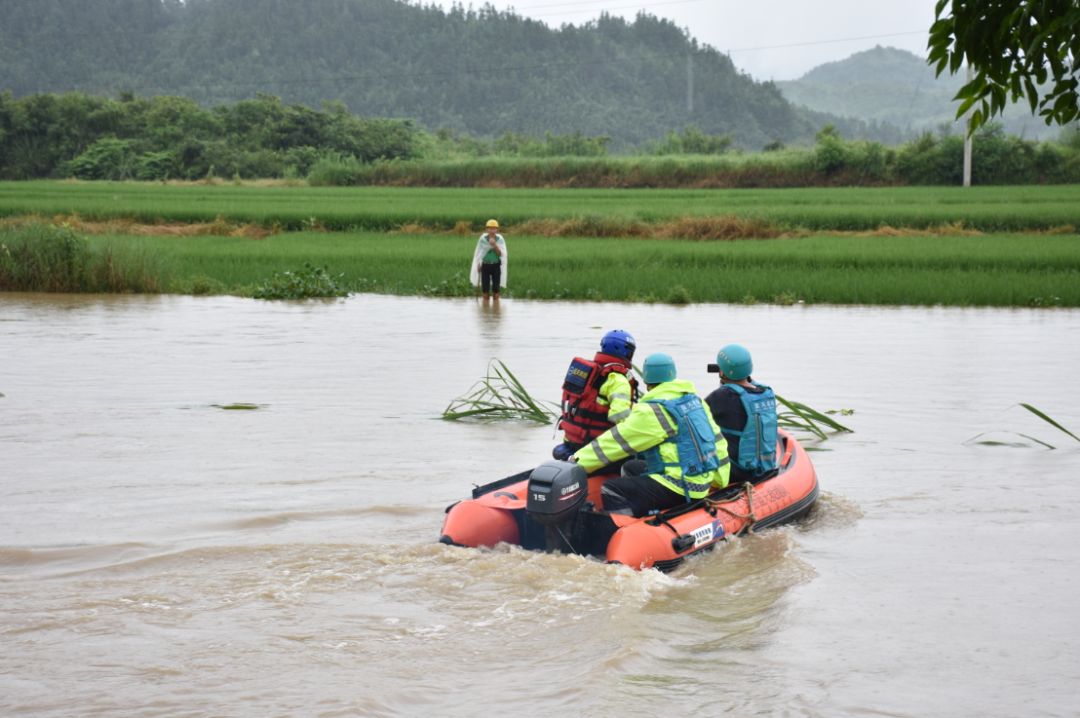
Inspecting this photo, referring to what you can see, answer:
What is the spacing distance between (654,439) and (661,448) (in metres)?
0.08

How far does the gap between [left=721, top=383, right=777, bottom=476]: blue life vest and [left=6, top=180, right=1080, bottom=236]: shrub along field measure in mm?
25209

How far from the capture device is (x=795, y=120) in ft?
420

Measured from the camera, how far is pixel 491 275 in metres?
23.1

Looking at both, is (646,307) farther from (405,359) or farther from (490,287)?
(405,359)

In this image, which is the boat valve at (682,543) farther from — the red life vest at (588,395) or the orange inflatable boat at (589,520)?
the red life vest at (588,395)

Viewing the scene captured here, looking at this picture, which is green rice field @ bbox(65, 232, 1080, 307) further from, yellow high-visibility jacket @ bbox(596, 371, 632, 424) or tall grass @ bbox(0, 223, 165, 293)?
yellow high-visibility jacket @ bbox(596, 371, 632, 424)

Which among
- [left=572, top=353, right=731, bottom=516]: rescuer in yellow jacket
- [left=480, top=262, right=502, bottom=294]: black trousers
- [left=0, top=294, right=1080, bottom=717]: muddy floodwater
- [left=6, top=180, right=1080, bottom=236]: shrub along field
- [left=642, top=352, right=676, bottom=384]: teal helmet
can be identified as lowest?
[left=0, top=294, right=1080, bottom=717]: muddy floodwater

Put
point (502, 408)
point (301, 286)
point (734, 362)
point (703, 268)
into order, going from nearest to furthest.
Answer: point (734, 362), point (502, 408), point (301, 286), point (703, 268)

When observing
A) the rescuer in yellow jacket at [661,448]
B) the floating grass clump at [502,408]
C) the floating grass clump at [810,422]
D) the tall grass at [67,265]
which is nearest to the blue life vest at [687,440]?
the rescuer in yellow jacket at [661,448]

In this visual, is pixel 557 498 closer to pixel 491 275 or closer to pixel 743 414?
pixel 743 414

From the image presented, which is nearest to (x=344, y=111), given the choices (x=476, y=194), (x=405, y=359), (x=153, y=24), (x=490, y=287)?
(x=476, y=194)

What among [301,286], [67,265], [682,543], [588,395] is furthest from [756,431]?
[67,265]

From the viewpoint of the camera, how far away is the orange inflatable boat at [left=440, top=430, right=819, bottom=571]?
288 inches

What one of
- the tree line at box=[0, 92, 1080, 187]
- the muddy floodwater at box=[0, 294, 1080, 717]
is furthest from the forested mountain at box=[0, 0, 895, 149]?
the muddy floodwater at box=[0, 294, 1080, 717]
